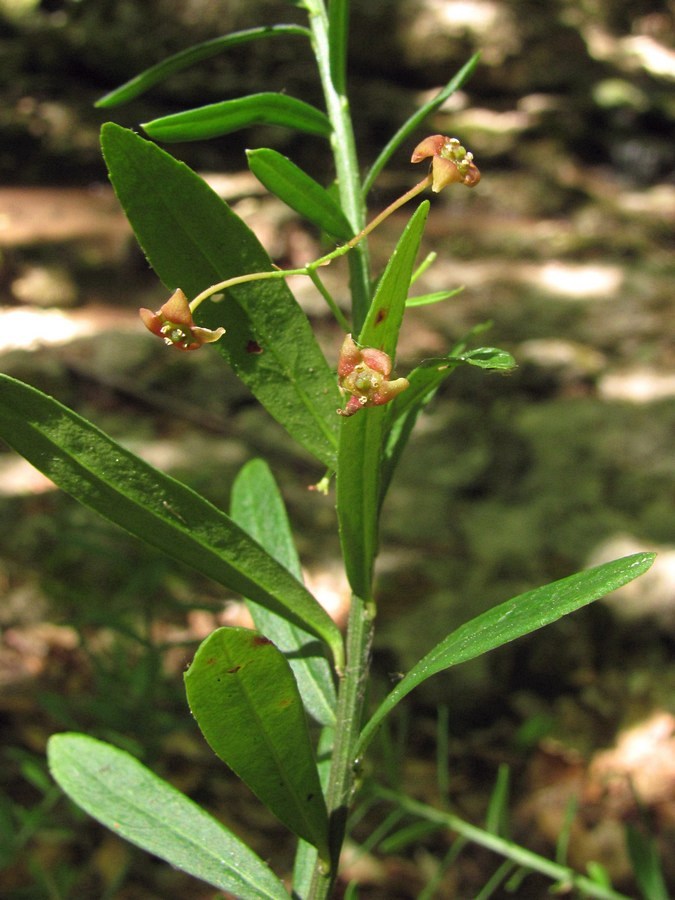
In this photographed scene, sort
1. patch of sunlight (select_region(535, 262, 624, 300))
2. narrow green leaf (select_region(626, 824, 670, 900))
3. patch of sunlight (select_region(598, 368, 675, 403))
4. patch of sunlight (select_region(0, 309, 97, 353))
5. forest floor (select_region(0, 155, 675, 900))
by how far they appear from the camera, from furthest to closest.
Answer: patch of sunlight (select_region(535, 262, 624, 300)), patch of sunlight (select_region(0, 309, 97, 353)), patch of sunlight (select_region(598, 368, 675, 403)), forest floor (select_region(0, 155, 675, 900)), narrow green leaf (select_region(626, 824, 670, 900))

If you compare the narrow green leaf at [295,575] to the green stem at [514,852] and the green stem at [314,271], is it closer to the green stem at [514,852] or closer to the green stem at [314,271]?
the green stem at [314,271]

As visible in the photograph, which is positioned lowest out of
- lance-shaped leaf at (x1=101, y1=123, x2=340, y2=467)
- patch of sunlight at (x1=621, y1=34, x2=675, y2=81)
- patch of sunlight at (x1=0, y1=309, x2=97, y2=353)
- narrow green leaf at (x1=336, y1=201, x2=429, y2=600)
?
narrow green leaf at (x1=336, y1=201, x2=429, y2=600)

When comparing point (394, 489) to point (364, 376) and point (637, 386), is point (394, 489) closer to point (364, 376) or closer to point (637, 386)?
point (637, 386)

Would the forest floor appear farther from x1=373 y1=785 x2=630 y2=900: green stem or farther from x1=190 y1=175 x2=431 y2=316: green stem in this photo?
x1=190 y1=175 x2=431 y2=316: green stem

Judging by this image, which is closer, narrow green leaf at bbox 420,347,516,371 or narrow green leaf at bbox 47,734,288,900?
narrow green leaf at bbox 420,347,516,371

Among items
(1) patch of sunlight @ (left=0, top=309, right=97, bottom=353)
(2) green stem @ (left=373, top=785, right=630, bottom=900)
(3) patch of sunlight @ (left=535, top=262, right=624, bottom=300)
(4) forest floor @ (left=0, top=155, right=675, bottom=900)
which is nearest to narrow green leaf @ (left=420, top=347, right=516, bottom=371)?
(4) forest floor @ (left=0, top=155, right=675, bottom=900)

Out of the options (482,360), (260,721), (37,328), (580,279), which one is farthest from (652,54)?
(260,721)
